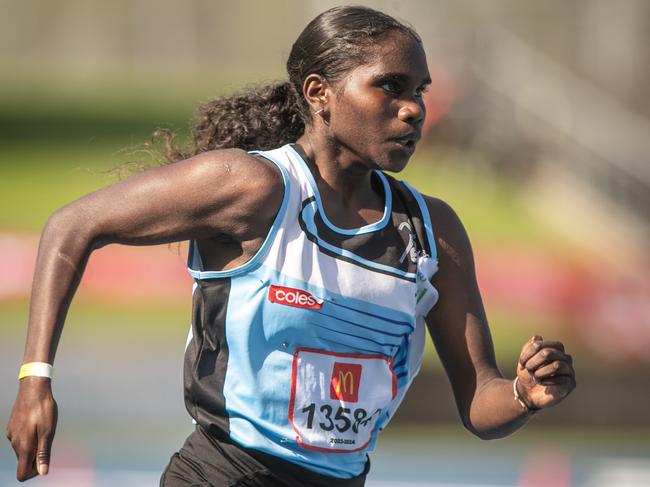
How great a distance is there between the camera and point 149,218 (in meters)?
2.76

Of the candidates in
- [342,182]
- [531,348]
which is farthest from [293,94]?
[531,348]

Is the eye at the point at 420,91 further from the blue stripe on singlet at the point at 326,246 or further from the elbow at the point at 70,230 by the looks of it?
the elbow at the point at 70,230

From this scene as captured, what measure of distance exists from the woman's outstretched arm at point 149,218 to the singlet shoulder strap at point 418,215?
0.42 metres

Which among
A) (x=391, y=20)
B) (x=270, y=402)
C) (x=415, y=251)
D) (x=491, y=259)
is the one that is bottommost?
(x=491, y=259)

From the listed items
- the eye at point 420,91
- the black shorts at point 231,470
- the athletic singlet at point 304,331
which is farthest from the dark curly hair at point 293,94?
the black shorts at point 231,470

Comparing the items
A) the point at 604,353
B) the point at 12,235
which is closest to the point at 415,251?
the point at 604,353

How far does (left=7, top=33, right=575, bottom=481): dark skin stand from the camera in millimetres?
2725

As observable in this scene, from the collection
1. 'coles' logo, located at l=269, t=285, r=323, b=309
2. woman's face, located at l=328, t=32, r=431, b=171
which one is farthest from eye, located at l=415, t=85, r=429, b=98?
'coles' logo, located at l=269, t=285, r=323, b=309

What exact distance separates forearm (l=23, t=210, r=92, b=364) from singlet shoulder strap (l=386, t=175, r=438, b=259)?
0.85 meters

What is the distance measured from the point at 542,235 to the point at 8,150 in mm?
11107

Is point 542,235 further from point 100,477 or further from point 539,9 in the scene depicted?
point 100,477

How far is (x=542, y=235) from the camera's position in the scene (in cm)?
1434

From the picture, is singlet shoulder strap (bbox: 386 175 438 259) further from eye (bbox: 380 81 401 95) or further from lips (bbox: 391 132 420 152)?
eye (bbox: 380 81 401 95)

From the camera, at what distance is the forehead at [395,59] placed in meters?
2.95
